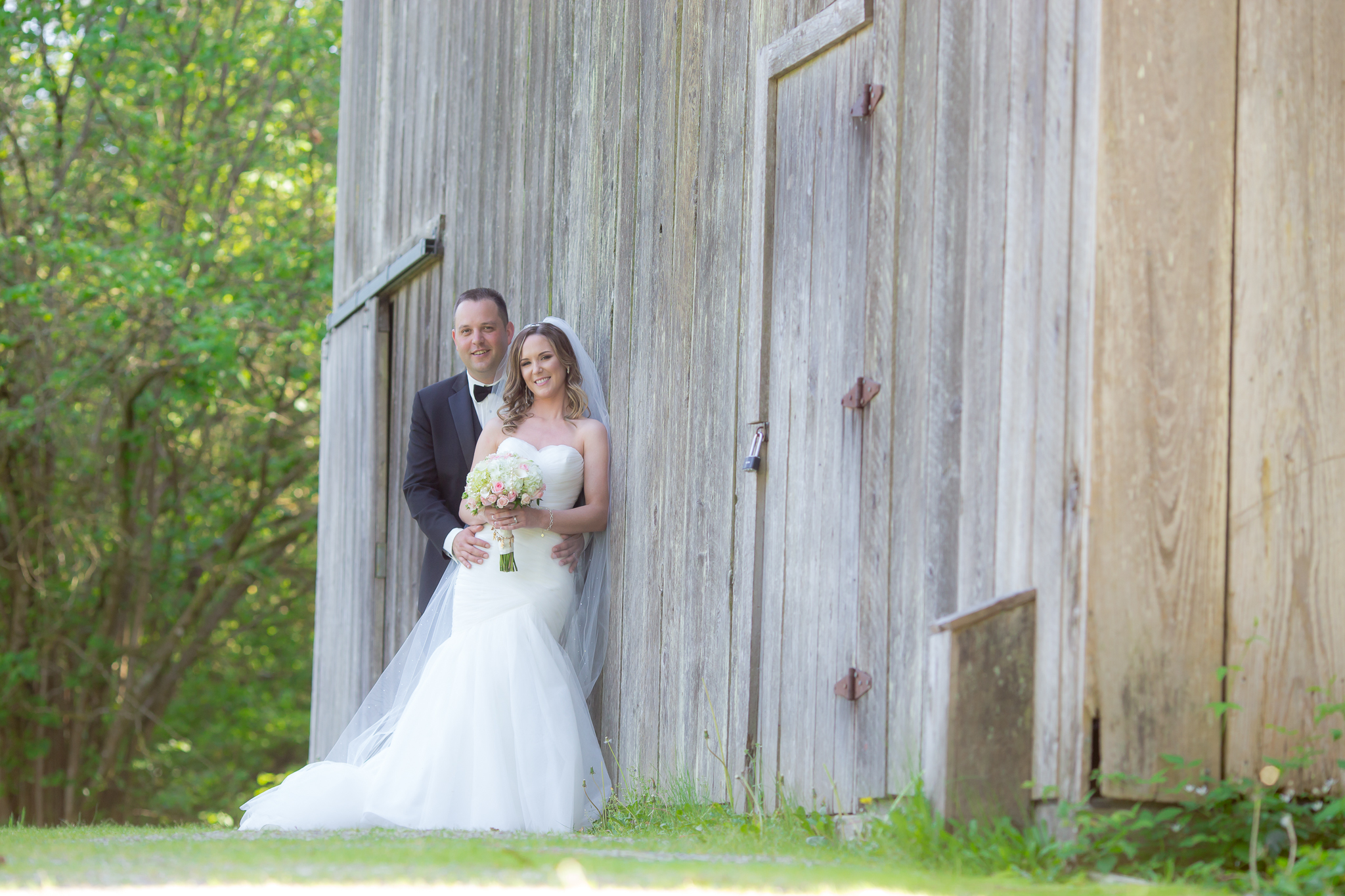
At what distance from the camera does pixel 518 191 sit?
575 centimetres

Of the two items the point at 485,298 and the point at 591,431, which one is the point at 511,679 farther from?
the point at 485,298

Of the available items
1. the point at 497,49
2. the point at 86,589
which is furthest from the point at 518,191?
the point at 86,589

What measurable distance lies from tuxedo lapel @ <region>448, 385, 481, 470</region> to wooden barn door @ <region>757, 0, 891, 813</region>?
6.09ft

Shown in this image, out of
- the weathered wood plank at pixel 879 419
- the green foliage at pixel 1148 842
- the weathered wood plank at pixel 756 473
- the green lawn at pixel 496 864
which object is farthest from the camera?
the weathered wood plank at pixel 756 473

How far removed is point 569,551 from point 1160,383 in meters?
2.56

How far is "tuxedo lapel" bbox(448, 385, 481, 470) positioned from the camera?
5.50m

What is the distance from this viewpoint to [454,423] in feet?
18.3

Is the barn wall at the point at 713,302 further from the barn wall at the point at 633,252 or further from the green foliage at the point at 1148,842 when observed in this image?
the green foliage at the point at 1148,842

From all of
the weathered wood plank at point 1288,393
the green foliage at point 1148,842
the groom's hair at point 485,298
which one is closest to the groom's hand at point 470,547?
the groom's hair at point 485,298

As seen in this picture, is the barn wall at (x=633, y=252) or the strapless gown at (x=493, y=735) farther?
the strapless gown at (x=493, y=735)

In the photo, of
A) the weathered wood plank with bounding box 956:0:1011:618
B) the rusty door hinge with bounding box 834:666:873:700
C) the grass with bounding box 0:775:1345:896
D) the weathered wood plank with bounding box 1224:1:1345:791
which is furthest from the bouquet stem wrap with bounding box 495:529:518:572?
the weathered wood plank with bounding box 1224:1:1345:791

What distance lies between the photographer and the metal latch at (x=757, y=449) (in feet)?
13.0

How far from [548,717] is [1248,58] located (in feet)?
9.61

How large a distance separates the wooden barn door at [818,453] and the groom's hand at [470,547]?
1.38 meters
